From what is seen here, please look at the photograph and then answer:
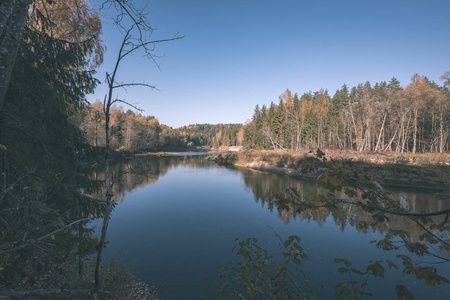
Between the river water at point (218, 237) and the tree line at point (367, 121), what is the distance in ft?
73.0

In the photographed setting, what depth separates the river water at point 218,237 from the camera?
7.39 metres

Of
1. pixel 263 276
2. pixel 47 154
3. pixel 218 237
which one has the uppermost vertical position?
pixel 47 154

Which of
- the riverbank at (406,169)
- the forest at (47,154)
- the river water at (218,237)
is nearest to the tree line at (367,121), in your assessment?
the riverbank at (406,169)

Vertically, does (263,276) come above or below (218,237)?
above

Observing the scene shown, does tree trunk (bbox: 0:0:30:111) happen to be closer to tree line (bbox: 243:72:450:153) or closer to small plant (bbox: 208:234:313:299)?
small plant (bbox: 208:234:313:299)

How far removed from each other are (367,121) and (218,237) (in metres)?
38.7

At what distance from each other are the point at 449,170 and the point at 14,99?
3392cm

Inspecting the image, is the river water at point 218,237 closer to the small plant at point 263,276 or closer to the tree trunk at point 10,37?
the small plant at point 263,276

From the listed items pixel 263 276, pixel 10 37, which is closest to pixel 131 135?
pixel 10 37

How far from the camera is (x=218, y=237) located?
11055mm

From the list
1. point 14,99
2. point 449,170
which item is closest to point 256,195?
point 14,99

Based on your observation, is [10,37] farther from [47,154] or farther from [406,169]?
[406,169]

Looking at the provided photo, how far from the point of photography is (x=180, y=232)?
1162 cm

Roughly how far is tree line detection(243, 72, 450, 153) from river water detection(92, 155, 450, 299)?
2225cm
